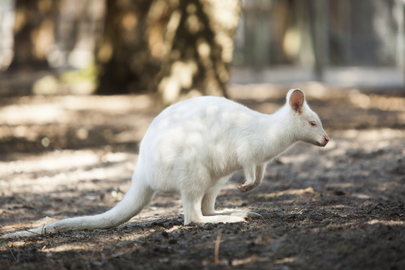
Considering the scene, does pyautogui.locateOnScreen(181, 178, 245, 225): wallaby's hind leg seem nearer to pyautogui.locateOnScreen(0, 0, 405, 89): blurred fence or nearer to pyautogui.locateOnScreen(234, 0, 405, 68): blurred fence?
pyautogui.locateOnScreen(0, 0, 405, 89): blurred fence

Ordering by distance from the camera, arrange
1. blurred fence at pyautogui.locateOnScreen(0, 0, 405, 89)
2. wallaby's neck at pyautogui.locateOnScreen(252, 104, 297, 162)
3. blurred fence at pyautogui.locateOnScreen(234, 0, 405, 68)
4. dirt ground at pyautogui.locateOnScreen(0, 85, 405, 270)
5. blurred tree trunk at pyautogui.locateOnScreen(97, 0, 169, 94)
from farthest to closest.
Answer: blurred fence at pyautogui.locateOnScreen(234, 0, 405, 68), blurred fence at pyautogui.locateOnScreen(0, 0, 405, 89), blurred tree trunk at pyautogui.locateOnScreen(97, 0, 169, 94), wallaby's neck at pyautogui.locateOnScreen(252, 104, 297, 162), dirt ground at pyautogui.locateOnScreen(0, 85, 405, 270)

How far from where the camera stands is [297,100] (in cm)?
328

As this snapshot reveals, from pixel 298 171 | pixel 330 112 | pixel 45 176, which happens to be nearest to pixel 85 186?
pixel 45 176

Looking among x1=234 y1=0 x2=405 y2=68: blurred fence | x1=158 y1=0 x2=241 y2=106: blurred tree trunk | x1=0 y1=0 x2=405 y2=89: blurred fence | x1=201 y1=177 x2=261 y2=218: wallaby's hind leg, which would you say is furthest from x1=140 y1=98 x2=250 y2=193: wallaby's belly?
x1=234 y1=0 x2=405 y2=68: blurred fence

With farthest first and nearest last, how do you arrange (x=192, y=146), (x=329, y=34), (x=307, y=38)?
(x=307, y=38)
(x=329, y=34)
(x=192, y=146)

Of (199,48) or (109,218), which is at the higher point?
(199,48)

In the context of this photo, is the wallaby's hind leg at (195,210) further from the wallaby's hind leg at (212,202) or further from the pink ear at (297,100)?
the pink ear at (297,100)

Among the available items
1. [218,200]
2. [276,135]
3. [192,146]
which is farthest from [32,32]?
[276,135]

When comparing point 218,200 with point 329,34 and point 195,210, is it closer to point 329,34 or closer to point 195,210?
point 195,210

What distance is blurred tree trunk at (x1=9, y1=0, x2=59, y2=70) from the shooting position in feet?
50.2

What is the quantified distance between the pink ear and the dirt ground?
2.49ft

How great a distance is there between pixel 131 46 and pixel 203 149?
9.17m

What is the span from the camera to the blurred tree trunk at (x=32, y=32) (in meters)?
15.3

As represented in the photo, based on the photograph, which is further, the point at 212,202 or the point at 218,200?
the point at 218,200
